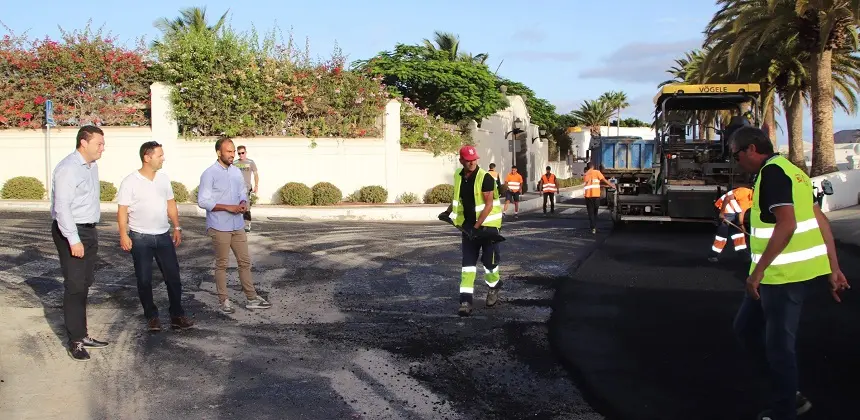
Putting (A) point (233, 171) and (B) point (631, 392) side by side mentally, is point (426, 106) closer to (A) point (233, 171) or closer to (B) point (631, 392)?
(A) point (233, 171)

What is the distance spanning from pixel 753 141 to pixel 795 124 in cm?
2845

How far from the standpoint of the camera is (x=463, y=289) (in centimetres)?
751

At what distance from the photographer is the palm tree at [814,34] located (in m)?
21.7

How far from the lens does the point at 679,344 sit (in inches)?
245

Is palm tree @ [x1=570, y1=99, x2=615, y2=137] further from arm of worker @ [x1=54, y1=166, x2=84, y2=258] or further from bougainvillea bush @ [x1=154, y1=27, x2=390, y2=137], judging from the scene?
arm of worker @ [x1=54, y1=166, x2=84, y2=258]

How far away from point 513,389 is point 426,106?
2387 cm

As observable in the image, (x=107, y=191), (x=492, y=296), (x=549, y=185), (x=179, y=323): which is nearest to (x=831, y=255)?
(x=492, y=296)

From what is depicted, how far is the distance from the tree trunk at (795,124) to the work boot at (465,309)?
982 inches

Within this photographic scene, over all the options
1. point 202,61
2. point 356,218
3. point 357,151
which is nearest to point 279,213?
point 356,218

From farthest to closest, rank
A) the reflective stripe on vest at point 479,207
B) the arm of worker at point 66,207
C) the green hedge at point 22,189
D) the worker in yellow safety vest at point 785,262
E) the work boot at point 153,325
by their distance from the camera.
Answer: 1. the green hedge at point 22,189
2. the reflective stripe on vest at point 479,207
3. the work boot at point 153,325
4. the arm of worker at point 66,207
5. the worker in yellow safety vest at point 785,262

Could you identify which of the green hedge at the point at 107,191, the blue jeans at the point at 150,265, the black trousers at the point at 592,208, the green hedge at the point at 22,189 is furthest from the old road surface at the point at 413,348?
the green hedge at the point at 22,189

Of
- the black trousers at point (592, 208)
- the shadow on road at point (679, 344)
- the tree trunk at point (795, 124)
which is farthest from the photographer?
the tree trunk at point (795, 124)

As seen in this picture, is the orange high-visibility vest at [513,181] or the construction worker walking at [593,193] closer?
the construction worker walking at [593,193]

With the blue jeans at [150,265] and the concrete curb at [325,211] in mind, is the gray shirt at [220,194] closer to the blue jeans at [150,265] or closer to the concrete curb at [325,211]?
the blue jeans at [150,265]
